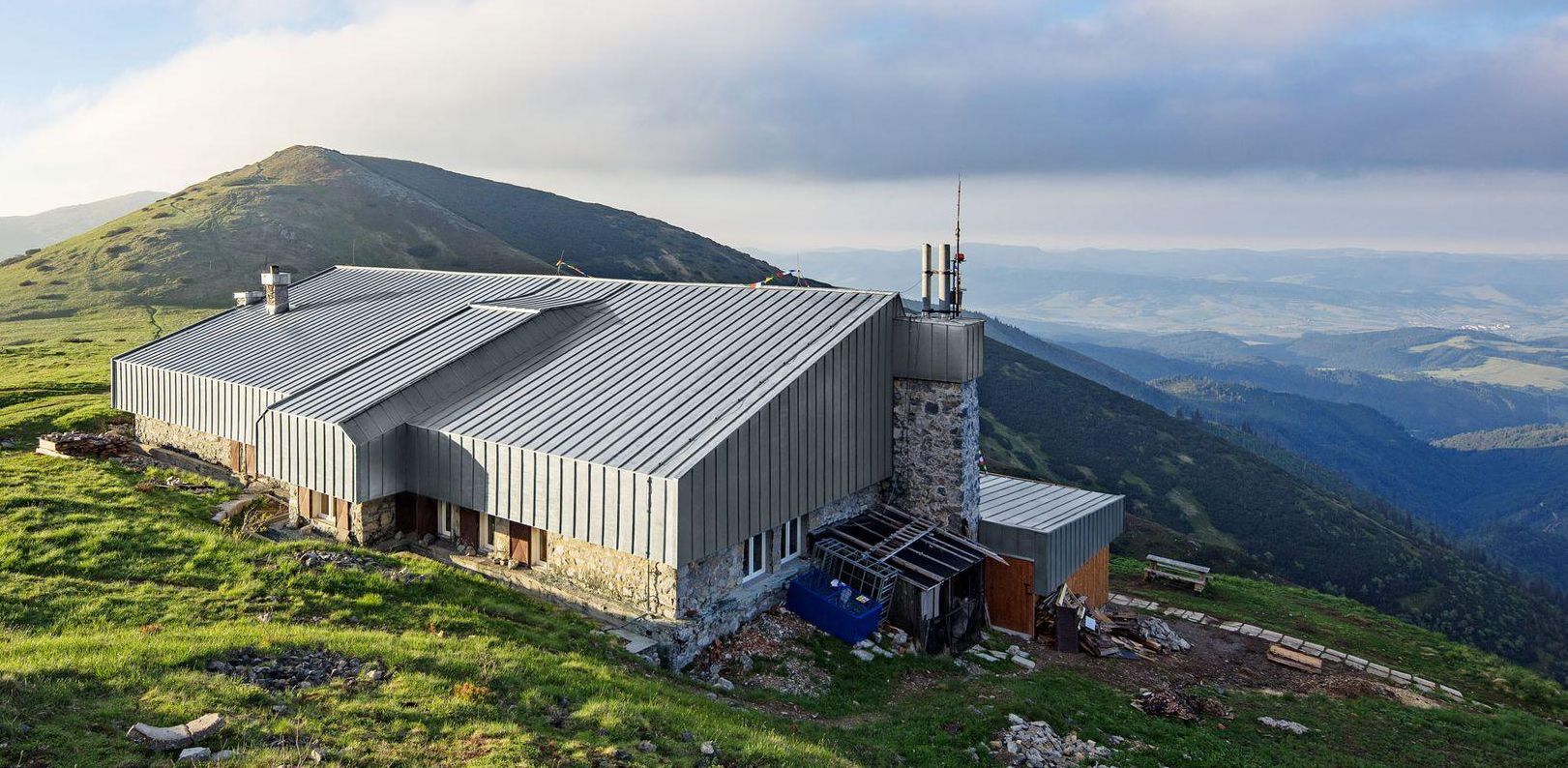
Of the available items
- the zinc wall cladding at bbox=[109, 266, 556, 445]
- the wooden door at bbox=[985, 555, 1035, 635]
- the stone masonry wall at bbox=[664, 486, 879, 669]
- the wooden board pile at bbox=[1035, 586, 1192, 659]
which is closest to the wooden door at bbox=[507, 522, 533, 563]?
the stone masonry wall at bbox=[664, 486, 879, 669]

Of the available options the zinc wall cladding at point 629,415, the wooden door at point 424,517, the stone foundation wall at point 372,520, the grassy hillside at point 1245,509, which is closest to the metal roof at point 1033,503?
the zinc wall cladding at point 629,415

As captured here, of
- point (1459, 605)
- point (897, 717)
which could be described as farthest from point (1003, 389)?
point (897, 717)

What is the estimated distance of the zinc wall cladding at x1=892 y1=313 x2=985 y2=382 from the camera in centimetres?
2197

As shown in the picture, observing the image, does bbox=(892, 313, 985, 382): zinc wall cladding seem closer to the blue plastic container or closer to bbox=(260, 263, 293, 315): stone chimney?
the blue plastic container

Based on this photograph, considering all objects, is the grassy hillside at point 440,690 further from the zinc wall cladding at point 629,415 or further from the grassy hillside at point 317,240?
the grassy hillside at point 317,240

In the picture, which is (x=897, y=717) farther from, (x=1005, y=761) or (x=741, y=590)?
(x=741, y=590)

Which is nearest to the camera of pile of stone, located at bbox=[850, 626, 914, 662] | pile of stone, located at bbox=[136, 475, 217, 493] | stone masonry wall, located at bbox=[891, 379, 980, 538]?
pile of stone, located at bbox=[850, 626, 914, 662]

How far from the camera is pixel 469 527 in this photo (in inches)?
793

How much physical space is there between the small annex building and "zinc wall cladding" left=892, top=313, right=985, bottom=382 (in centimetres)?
6

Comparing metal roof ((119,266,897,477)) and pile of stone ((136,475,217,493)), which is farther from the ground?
metal roof ((119,266,897,477))

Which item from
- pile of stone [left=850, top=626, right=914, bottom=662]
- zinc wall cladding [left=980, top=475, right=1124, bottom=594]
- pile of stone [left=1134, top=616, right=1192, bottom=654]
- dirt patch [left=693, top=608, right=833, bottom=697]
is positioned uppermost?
zinc wall cladding [left=980, top=475, right=1124, bottom=594]

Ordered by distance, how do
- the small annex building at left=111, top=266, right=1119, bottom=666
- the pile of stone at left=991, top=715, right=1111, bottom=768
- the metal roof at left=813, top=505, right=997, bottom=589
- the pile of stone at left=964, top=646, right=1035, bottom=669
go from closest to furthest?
the pile of stone at left=991, top=715, right=1111, bottom=768
the small annex building at left=111, top=266, right=1119, bottom=666
the metal roof at left=813, top=505, right=997, bottom=589
the pile of stone at left=964, top=646, right=1035, bottom=669

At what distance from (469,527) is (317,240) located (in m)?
106

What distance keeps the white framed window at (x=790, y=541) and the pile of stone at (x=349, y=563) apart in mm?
7659
